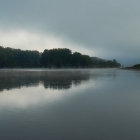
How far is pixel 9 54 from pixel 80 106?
492 feet

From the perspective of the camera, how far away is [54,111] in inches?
440

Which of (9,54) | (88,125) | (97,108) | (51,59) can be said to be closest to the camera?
(88,125)

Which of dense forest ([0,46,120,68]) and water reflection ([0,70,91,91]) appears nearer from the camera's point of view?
water reflection ([0,70,91,91])

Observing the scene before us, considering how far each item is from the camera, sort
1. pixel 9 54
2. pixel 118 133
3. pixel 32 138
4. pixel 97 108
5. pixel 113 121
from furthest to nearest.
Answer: pixel 9 54 → pixel 97 108 → pixel 113 121 → pixel 118 133 → pixel 32 138

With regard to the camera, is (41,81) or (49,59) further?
(49,59)

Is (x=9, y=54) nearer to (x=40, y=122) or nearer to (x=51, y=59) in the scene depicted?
(x=51, y=59)

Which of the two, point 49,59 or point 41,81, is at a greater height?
point 49,59

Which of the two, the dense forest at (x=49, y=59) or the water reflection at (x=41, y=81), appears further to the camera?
the dense forest at (x=49, y=59)

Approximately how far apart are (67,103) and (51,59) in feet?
518

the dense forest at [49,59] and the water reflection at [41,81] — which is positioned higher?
the dense forest at [49,59]

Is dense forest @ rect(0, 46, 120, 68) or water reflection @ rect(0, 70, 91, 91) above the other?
dense forest @ rect(0, 46, 120, 68)

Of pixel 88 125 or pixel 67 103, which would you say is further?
pixel 67 103

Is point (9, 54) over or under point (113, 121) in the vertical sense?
over

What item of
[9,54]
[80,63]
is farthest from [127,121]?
[80,63]
